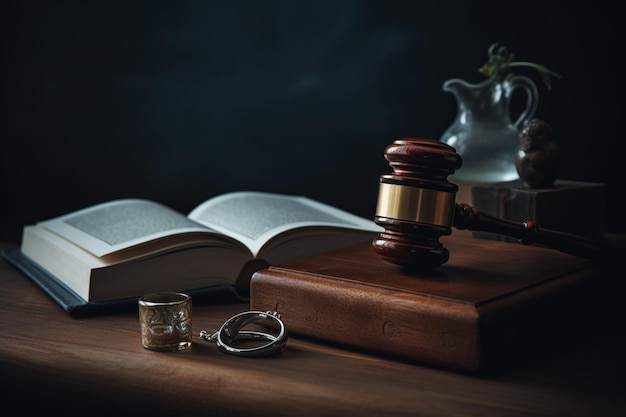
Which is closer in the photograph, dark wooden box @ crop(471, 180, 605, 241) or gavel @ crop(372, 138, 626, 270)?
gavel @ crop(372, 138, 626, 270)

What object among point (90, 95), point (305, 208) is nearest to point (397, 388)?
point (305, 208)

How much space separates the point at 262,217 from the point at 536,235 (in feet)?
1.88

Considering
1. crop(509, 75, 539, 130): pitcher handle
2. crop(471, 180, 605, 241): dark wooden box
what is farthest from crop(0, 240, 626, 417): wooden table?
crop(509, 75, 539, 130): pitcher handle

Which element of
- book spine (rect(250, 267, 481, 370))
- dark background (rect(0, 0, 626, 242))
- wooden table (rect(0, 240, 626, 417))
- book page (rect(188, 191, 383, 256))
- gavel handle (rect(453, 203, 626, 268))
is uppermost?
dark background (rect(0, 0, 626, 242))

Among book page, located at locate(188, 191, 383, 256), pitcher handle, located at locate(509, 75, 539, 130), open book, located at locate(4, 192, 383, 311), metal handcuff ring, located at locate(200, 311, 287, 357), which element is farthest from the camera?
pitcher handle, located at locate(509, 75, 539, 130)

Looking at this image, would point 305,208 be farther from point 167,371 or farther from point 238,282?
point 167,371

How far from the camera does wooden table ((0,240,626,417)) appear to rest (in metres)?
0.88

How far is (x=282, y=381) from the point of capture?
939 millimetres

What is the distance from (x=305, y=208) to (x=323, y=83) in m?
0.54

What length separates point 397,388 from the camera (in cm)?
91

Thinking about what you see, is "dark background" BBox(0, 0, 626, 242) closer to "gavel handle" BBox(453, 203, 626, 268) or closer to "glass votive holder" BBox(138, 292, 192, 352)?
"gavel handle" BBox(453, 203, 626, 268)

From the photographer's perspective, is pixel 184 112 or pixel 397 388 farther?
pixel 184 112

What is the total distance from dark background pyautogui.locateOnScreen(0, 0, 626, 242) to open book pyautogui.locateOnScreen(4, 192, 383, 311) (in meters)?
0.47

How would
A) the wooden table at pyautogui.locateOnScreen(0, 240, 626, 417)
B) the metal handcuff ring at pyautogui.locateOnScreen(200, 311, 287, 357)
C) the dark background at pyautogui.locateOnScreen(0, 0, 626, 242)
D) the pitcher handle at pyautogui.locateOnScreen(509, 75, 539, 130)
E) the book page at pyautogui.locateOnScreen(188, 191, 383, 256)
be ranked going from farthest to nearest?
the dark background at pyautogui.locateOnScreen(0, 0, 626, 242)
the pitcher handle at pyautogui.locateOnScreen(509, 75, 539, 130)
the book page at pyautogui.locateOnScreen(188, 191, 383, 256)
the metal handcuff ring at pyautogui.locateOnScreen(200, 311, 287, 357)
the wooden table at pyautogui.locateOnScreen(0, 240, 626, 417)
